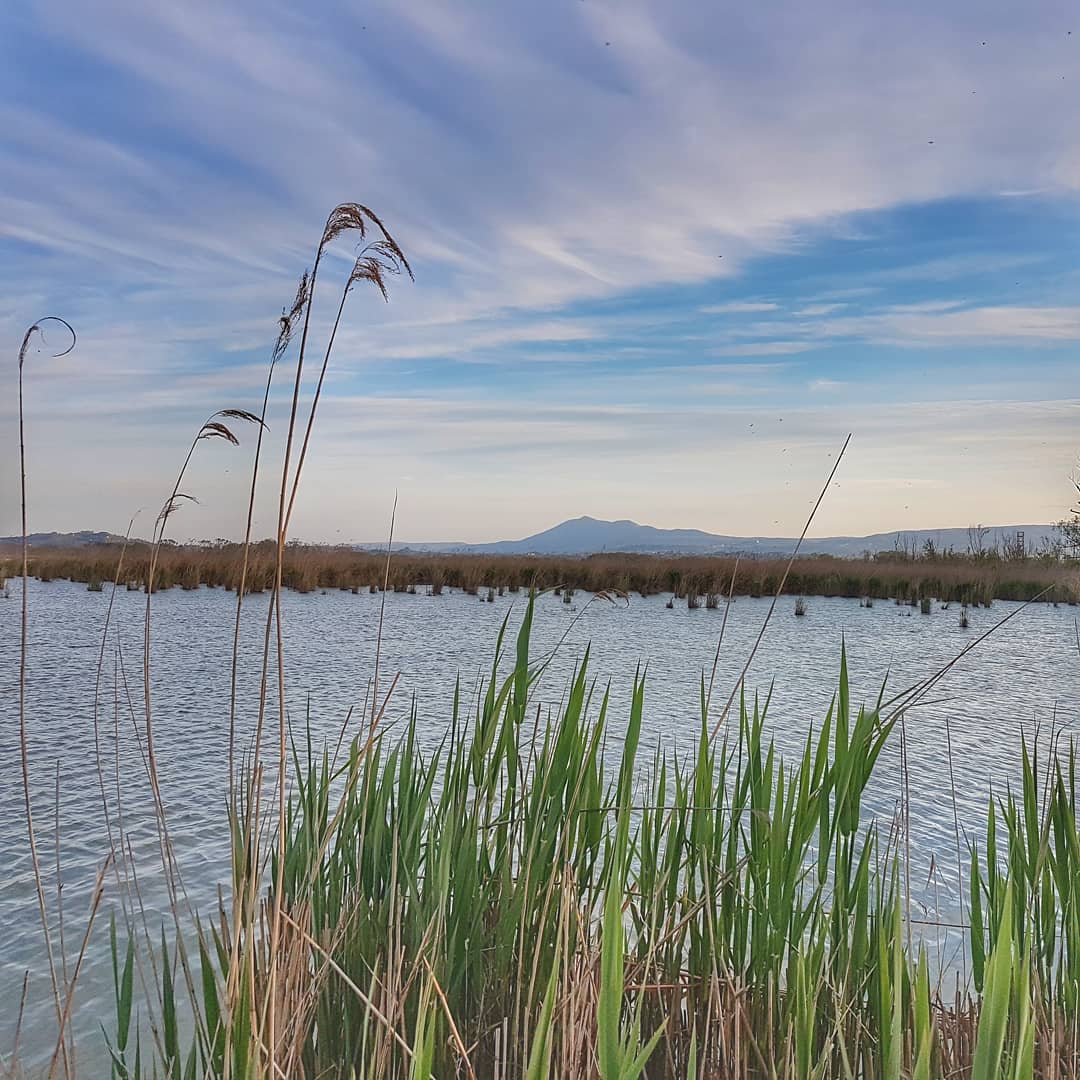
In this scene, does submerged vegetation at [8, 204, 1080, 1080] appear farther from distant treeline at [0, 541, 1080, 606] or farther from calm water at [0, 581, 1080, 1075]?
→ distant treeline at [0, 541, 1080, 606]

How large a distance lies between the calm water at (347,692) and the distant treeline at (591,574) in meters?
1.26

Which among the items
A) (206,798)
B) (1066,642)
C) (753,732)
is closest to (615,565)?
(1066,642)

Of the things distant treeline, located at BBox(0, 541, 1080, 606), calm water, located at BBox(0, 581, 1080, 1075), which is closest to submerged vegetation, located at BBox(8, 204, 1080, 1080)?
calm water, located at BBox(0, 581, 1080, 1075)

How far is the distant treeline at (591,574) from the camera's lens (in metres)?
20.1

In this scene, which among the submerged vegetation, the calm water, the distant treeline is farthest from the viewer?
the distant treeline

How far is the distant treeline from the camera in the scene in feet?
65.9

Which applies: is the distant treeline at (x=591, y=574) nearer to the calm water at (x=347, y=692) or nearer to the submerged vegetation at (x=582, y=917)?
the calm water at (x=347, y=692)

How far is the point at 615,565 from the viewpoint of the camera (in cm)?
2323

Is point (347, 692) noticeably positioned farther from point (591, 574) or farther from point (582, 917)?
point (591, 574)

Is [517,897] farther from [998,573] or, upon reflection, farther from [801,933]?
[998,573]

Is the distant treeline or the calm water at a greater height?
the distant treeline

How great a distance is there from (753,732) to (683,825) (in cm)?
25

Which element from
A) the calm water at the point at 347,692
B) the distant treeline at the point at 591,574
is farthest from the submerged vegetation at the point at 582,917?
the distant treeline at the point at 591,574

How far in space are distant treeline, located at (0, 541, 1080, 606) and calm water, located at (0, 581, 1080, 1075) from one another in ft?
4.14
